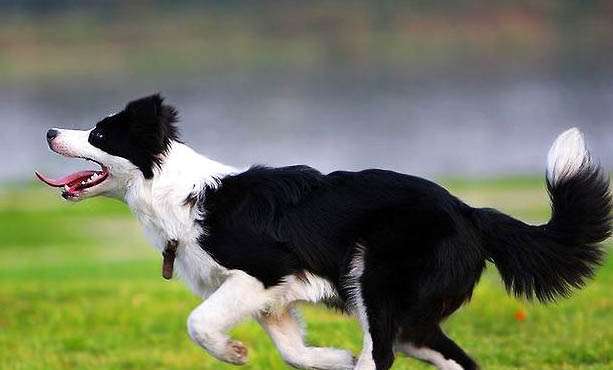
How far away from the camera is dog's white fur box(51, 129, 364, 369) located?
563 cm

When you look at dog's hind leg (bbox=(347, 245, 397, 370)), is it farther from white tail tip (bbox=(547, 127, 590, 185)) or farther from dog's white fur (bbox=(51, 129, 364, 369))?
white tail tip (bbox=(547, 127, 590, 185))

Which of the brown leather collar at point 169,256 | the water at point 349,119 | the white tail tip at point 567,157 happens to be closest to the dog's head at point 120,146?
the brown leather collar at point 169,256

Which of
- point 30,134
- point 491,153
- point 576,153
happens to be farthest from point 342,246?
point 30,134

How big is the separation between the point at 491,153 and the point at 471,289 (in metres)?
23.1

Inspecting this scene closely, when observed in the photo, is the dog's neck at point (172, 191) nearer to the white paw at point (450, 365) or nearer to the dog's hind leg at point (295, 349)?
the dog's hind leg at point (295, 349)

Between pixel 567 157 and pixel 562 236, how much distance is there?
15.1 inches

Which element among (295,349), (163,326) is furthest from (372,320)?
(163,326)

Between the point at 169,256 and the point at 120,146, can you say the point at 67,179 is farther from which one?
the point at 169,256

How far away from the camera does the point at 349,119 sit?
1287 inches

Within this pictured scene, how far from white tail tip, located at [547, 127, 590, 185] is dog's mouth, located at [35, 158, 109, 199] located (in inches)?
88.4

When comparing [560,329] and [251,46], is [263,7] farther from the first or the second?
[560,329]

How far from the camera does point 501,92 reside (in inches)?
1390

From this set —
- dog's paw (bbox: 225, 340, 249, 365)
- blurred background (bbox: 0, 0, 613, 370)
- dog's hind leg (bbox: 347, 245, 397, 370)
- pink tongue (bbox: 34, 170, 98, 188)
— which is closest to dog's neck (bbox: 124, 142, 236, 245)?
pink tongue (bbox: 34, 170, 98, 188)

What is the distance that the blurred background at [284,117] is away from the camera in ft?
27.3
